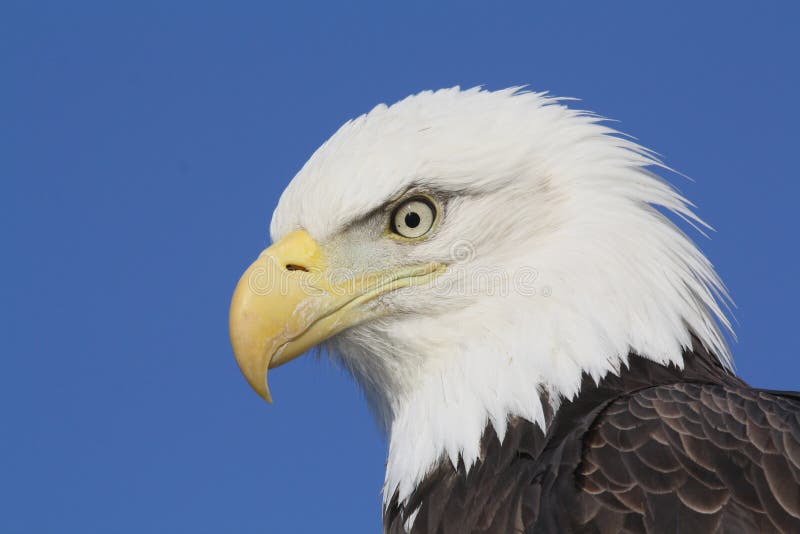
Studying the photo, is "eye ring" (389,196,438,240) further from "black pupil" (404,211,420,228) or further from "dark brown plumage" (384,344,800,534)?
"dark brown plumage" (384,344,800,534)

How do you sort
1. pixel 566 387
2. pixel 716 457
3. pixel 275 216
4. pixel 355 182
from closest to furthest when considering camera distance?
pixel 716 457 → pixel 566 387 → pixel 355 182 → pixel 275 216

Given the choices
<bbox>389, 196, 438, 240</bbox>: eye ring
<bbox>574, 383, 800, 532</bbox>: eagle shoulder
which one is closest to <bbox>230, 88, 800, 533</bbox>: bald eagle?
<bbox>389, 196, 438, 240</bbox>: eye ring

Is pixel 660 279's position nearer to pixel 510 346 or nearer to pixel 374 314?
pixel 510 346

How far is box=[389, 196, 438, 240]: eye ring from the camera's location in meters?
4.11

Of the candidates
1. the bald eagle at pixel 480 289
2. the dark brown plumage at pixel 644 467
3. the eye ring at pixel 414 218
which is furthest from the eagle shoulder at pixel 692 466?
the eye ring at pixel 414 218

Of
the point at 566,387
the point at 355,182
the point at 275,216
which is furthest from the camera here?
the point at 275,216

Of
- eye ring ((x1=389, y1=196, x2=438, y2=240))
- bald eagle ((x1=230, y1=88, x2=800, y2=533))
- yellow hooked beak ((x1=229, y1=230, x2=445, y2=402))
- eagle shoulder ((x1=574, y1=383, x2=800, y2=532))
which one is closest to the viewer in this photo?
eagle shoulder ((x1=574, y1=383, x2=800, y2=532))

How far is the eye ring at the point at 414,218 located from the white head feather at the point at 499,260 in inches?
1.8

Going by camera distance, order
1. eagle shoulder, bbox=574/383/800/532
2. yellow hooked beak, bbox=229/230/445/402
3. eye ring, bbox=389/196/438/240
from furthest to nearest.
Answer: eye ring, bbox=389/196/438/240 < yellow hooked beak, bbox=229/230/445/402 < eagle shoulder, bbox=574/383/800/532

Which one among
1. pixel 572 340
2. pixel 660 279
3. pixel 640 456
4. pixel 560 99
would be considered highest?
pixel 560 99

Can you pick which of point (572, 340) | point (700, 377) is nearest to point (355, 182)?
point (572, 340)

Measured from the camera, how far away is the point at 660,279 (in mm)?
3977

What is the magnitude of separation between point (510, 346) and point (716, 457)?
91 cm

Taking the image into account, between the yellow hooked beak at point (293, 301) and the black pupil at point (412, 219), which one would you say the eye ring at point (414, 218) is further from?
the yellow hooked beak at point (293, 301)
